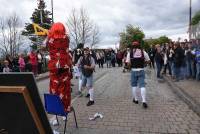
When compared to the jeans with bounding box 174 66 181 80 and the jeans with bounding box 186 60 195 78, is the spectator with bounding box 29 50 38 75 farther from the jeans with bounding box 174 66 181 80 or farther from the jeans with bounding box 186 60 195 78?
the jeans with bounding box 186 60 195 78

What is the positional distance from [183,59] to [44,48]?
387 inches

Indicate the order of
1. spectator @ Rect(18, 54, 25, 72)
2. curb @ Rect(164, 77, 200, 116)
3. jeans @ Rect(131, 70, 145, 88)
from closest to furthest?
curb @ Rect(164, 77, 200, 116), jeans @ Rect(131, 70, 145, 88), spectator @ Rect(18, 54, 25, 72)

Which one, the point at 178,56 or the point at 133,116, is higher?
the point at 178,56

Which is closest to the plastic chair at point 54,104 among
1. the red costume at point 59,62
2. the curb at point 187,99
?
the red costume at point 59,62

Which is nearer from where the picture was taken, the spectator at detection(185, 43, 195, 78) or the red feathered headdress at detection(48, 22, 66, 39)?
the red feathered headdress at detection(48, 22, 66, 39)

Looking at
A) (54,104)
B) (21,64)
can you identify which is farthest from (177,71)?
(54,104)

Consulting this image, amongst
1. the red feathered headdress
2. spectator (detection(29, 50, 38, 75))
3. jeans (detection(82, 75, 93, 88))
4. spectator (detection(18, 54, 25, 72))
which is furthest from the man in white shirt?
spectator (detection(29, 50, 38, 75))

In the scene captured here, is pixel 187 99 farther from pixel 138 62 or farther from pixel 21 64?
pixel 21 64

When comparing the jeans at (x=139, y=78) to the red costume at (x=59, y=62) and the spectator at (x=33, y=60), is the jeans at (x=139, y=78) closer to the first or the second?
the red costume at (x=59, y=62)

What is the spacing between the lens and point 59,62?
6918 mm

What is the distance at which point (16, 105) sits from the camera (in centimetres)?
329

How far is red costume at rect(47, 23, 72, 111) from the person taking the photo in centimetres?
691

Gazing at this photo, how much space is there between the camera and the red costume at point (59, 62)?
6914 mm

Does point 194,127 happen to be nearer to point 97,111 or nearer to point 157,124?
point 157,124
